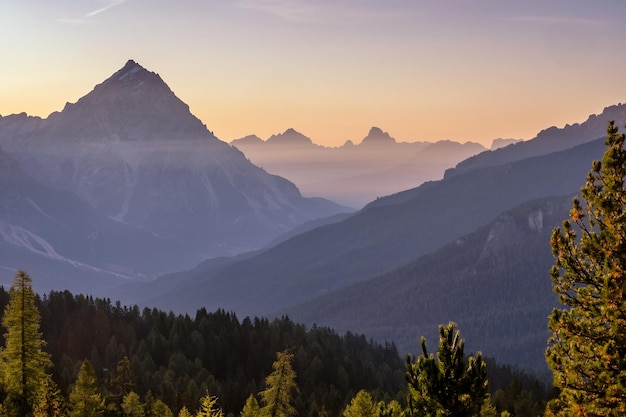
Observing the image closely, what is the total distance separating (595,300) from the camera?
28.4 metres

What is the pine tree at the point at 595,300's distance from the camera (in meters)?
27.3

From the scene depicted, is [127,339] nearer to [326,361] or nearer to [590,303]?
[326,361]

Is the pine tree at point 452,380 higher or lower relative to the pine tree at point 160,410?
higher

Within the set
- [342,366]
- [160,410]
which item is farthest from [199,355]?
[160,410]

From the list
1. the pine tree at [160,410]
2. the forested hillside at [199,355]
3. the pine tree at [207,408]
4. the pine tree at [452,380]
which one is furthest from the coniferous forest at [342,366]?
the forested hillside at [199,355]

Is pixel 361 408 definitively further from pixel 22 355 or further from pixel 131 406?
pixel 22 355

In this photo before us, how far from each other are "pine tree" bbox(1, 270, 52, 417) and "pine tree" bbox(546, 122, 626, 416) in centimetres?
4877

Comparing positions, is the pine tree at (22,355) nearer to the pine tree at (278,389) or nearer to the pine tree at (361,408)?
the pine tree at (278,389)

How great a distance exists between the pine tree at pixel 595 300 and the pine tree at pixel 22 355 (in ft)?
160

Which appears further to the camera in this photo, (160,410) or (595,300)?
(160,410)

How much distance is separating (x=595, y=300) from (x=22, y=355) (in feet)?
169

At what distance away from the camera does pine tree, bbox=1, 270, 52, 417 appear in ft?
215

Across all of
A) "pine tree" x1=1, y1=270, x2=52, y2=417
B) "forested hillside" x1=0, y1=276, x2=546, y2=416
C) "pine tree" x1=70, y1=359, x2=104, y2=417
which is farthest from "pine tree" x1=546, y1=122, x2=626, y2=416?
"forested hillside" x1=0, y1=276, x2=546, y2=416

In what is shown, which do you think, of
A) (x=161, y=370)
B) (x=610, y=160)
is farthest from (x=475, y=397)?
(x=161, y=370)
